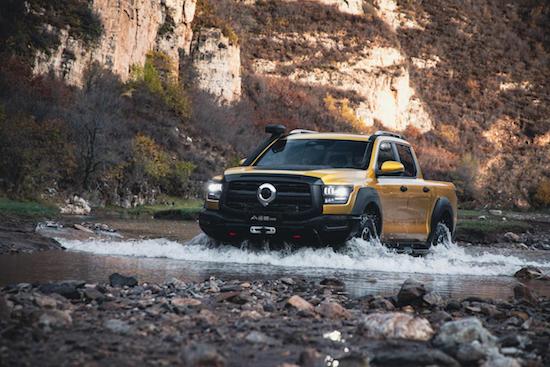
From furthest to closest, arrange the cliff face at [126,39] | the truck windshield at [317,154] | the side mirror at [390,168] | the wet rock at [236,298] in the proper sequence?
the cliff face at [126,39] < the truck windshield at [317,154] < the side mirror at [390,168] < the wet rock at [236,298]

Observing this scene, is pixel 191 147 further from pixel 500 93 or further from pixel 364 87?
pixel 500 93

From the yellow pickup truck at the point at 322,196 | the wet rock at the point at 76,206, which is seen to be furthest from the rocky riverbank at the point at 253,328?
the wet rock at the point at 76,206

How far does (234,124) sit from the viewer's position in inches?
Answer: 3012

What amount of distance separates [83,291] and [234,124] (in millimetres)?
70186

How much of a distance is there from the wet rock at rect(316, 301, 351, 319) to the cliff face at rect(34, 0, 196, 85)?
5159 cm

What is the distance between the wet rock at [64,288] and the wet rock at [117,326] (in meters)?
1.35

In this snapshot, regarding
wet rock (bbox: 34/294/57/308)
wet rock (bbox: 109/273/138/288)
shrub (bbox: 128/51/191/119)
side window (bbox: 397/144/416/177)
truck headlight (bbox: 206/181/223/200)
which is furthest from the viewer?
shrub (bbox: 128/51/191/119)

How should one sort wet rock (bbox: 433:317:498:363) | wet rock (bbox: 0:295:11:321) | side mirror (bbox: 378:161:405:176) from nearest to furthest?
wet rock (bbox: 433:317:498:363)
wet rock (bbox: 0:295:11:321)
side mirror (bbox: 378:161:405:176)

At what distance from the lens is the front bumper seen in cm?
1132

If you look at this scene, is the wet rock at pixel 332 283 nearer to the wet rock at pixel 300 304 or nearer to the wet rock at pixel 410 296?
the wet rock at pixel 410 296

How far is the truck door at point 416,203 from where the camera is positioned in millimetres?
13078

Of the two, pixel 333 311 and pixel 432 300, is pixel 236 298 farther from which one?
pixel 432 300

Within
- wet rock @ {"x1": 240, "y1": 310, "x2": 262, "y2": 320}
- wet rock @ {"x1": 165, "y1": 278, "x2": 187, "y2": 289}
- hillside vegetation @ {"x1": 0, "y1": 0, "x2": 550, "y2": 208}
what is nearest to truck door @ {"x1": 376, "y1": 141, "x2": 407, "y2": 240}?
wet rock @ {"x1": 165, "y1": 278, "x2": 187, "y2": 289}

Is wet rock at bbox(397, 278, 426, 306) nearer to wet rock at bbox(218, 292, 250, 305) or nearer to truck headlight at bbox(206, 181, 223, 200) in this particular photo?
wet rock at bbox(218, 292, 250, 305)
